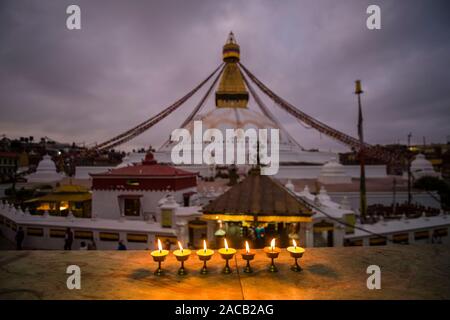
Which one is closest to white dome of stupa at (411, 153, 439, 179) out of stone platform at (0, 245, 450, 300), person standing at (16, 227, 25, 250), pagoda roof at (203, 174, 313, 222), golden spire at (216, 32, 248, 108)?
golden spire at (216, 32, 248, 108)

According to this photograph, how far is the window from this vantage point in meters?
10.7

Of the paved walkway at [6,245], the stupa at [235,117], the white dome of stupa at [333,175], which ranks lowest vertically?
the paved walkway at [6,245]

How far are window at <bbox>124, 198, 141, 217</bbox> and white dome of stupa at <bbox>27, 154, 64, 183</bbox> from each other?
12.9 meters

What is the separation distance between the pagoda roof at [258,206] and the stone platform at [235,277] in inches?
62.1

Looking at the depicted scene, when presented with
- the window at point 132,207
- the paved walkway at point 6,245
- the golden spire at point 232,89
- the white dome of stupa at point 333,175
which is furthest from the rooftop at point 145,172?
the golden spire at point 232,89

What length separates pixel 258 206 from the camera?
3.88 meters

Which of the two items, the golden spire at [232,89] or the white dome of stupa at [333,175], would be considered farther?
the golden spire at [232,89]

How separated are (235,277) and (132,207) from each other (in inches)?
396

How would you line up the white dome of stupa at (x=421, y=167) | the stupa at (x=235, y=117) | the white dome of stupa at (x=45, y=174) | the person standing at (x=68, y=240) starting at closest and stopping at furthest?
1. the person standing at (x=68, y=240)
2. the white dome of stupa at (x=45, y=174)
3. the white dome of stupa at (x=421, y=167)
4. the stupa at (x=235, y=117)

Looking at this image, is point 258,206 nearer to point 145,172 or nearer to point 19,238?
point 145,172

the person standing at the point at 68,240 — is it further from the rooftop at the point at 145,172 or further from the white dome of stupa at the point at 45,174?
the white dome of stupa at the point at 45,174

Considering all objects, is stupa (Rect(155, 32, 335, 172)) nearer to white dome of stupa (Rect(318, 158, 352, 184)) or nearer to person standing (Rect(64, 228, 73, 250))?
white dome of stupa (Rect(318, 158, 352, 184))

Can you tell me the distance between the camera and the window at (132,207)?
35.2 ft

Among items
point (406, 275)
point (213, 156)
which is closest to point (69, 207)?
point (406, 275)
